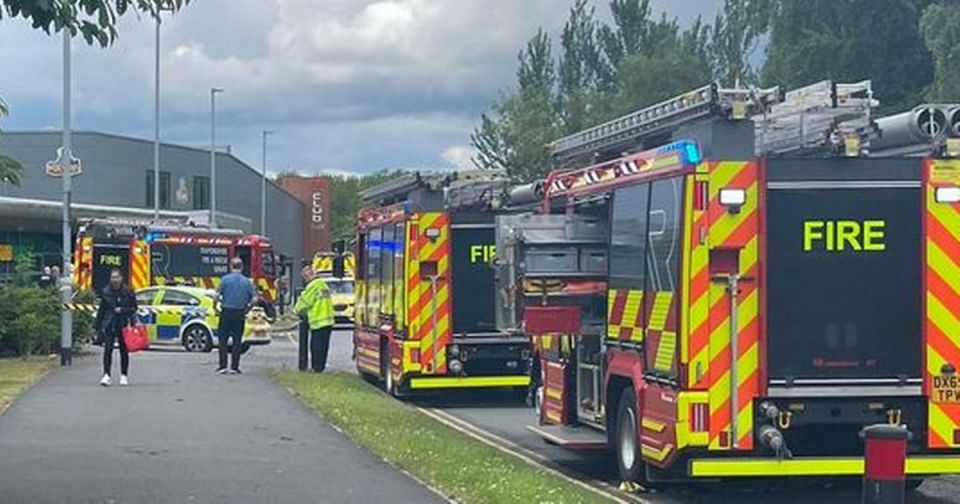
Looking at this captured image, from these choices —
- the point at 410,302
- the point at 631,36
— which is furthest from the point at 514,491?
the point at 631,36

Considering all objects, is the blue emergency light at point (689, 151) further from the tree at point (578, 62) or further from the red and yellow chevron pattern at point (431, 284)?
the tree at point (578, 62)

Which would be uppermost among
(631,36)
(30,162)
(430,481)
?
(631,36)

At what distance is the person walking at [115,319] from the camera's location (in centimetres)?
2138

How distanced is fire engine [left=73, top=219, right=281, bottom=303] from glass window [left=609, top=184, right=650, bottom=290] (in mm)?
27188

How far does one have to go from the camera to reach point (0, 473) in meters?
12.3

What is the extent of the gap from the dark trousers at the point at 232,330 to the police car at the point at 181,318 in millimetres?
7980

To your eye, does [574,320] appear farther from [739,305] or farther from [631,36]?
[631,36]

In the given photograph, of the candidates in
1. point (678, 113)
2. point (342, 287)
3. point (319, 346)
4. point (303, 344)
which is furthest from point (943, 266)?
point (342, 287)

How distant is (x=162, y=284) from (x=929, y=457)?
29963 mm

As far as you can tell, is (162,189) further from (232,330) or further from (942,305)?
(942,305)

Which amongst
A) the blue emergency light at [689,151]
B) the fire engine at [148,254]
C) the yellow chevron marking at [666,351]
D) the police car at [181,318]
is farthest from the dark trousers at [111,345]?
the fire engine at [148,254]

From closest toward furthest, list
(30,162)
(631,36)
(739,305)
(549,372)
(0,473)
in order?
(739,305)
(0,473)
(549,372)
(30,162)
(631,36)

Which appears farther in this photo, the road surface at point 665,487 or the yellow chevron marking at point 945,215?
the road surface at point 665,487

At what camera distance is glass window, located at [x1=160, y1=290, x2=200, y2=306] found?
33188 mm
